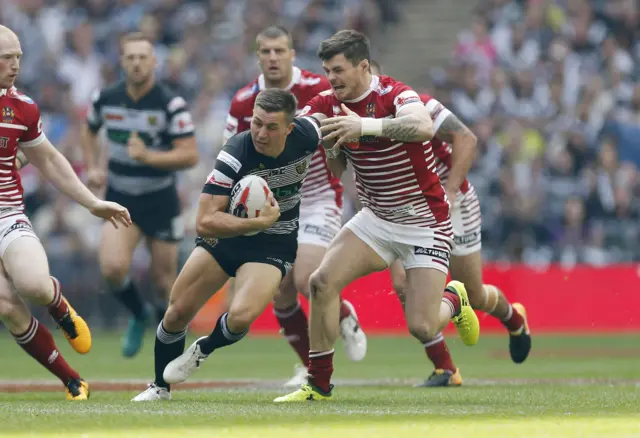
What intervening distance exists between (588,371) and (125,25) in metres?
13.1

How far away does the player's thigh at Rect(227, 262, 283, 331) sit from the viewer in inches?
349

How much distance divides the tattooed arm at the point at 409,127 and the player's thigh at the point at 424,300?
3.70ft

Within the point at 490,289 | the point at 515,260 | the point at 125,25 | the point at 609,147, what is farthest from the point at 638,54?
the point at 490,289

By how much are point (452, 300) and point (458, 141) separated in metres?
1.26

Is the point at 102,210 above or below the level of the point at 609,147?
above

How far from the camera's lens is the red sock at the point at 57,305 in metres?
9.38

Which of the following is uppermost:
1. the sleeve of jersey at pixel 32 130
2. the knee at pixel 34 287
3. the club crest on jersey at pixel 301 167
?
the sleeve of jersey at pixel 32 130

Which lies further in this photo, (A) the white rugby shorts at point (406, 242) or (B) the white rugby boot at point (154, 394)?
(A) the white rugby shorts at point (406, 242)

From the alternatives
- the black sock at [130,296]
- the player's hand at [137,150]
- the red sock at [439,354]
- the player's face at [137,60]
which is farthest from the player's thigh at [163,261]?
the red sock at [439,354]

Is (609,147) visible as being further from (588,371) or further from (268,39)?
(268,39)

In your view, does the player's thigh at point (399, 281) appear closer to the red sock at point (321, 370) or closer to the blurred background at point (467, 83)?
the red sock at point (321, 370)

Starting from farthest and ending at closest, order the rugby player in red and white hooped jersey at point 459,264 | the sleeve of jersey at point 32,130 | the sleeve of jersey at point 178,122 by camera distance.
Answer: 1. the sleeve of jersey at point 178,122
2. the rugby player in red and white hooped jersey at point 459,264
3. the sleeve of jersey at point 32,130

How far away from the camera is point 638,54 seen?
22.3 metres

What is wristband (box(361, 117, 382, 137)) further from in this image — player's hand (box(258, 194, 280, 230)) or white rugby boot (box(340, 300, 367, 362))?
white rugby boot (box(340, 300, 367, 362))
